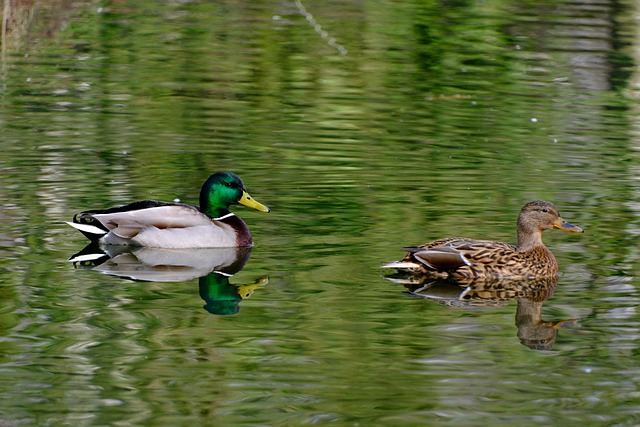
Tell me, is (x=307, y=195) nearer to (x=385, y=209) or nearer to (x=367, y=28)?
(x=385, y=209)

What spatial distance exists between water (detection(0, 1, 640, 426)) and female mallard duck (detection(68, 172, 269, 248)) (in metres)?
0.24

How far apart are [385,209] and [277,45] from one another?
918 centimetres

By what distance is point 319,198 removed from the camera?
40.6 feet

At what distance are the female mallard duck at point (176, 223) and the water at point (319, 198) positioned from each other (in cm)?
24

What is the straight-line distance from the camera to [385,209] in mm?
11992

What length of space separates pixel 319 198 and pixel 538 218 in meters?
2.49

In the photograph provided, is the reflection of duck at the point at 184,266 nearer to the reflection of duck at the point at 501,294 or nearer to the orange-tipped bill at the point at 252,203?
the orange-tipped bill at the point at 252,203

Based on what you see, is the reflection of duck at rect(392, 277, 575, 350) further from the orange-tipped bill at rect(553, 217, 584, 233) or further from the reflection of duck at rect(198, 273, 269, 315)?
the reflection of duck at rect(198, 273, 269, 315)

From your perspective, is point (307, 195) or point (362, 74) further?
point (362, 74)

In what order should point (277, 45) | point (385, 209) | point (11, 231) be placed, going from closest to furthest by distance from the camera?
point (11, 231)
point (385, 209)
point (277, 45)

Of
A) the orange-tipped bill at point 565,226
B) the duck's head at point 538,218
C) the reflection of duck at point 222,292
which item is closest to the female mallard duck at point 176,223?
the reflection of duck at point 222,292

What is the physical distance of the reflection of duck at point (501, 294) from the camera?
29.8 feet

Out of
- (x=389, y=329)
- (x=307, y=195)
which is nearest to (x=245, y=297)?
(x=389, y=329)

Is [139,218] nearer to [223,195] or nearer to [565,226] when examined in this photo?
[223,195]
